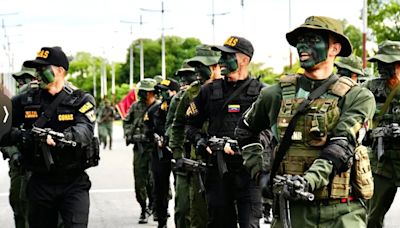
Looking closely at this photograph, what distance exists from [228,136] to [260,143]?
1760mm

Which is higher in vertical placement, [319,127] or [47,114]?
[319,127]

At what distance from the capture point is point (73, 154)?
8.29 meters

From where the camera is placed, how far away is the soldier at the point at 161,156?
41.6 ft

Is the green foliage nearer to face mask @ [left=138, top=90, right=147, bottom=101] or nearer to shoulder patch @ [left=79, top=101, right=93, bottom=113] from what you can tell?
face mask @ [left=138, top=90, right=147, bottom=101]

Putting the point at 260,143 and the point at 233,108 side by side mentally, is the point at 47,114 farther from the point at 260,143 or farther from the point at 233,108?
the point at 260,143

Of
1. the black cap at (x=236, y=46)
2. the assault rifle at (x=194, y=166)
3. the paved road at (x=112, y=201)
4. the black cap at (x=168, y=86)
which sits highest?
the black cap at (x=236, y=46)

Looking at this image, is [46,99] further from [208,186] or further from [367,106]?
[367,106]

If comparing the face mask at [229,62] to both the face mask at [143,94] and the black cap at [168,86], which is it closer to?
the black cap at [168,86]

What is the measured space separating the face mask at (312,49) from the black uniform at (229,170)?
2557 mm

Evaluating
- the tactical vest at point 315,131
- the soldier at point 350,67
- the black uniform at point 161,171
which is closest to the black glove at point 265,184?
the tactical vest at point 315,131

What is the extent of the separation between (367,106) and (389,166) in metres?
3.75

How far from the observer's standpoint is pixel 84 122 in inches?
327

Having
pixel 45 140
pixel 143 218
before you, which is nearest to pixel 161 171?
pixel 143 218

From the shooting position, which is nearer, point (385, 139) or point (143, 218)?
point (385, 139)
